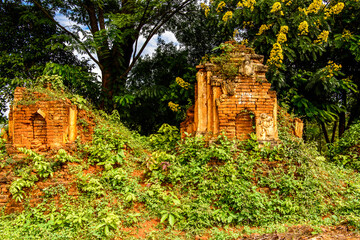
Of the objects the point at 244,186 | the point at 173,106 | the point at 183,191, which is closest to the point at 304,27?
the point at 173,106

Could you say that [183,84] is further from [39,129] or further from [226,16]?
[39,129]

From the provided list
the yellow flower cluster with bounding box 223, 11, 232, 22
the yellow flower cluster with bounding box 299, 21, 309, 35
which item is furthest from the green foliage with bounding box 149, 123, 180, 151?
the yellow flower cluster with bounding box 299, 21, 309, 35

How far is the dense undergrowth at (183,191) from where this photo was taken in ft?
12.5

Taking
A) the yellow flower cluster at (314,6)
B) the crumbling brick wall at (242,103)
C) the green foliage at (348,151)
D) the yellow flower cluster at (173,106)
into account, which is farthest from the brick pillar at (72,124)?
the green foliage at (348,151)

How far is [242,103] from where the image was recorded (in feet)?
A: 16.5

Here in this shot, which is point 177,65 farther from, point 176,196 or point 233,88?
point 176,196

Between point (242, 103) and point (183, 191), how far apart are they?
2.14 m

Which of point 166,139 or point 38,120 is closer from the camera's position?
point 38,120

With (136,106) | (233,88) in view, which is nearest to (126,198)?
(233,88)

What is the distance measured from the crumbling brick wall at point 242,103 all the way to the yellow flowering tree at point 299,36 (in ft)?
4.71

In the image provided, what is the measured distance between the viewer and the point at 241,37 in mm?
8344

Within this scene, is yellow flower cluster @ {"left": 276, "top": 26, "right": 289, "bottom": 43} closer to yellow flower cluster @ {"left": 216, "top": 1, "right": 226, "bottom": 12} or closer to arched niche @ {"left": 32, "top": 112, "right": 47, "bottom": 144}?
yellow flower cluster @ {"left": 216, "top": 1, "right": 226, "bottom": 12}

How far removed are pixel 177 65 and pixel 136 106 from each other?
6.99 ft

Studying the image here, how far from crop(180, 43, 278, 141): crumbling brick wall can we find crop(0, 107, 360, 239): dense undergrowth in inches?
11.3
